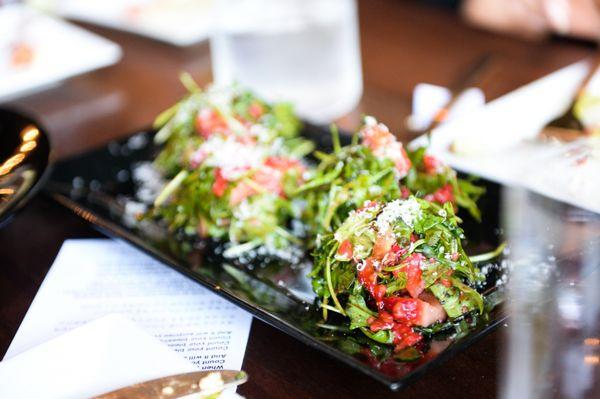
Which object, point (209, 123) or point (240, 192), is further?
point (209, 123)

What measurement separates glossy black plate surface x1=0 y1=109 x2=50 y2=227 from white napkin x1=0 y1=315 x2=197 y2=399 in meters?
0.19

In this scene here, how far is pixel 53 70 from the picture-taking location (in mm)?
1667

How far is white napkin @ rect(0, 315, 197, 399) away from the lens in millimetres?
748

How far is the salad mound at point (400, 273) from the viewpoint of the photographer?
0.76m

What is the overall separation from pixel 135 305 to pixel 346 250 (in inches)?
13.0

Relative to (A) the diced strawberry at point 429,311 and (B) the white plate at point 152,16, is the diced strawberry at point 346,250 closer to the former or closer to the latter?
(A) the diced strawberry at point 429,311

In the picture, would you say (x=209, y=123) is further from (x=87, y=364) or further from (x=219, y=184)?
(x=87, y=364)

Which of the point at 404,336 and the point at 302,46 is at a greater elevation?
the point at 302,46

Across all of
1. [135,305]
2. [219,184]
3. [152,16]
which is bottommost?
[135,305]

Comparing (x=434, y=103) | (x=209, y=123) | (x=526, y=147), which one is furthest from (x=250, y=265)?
(x=434, y=103)

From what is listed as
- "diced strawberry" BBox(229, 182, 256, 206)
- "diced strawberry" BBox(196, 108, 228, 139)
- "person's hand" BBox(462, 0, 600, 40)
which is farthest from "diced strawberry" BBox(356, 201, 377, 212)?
"person's hand" BBox(462, 0, 600, 40)

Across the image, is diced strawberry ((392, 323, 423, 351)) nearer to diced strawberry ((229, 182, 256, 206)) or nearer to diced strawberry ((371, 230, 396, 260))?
diced strawberry ((371, 230, 396, 260))

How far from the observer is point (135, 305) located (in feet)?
3.10

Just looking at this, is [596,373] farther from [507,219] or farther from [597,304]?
[507,219]
